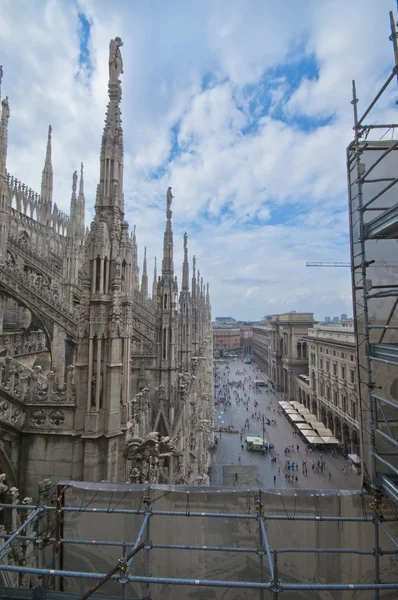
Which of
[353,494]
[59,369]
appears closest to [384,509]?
[353,494]

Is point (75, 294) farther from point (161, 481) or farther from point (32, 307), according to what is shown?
point (161, 481)

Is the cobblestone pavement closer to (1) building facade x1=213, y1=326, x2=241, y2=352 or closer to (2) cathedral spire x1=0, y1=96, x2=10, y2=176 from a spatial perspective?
(2) cathedral spire x1=0, y1=96, x2=10, y2=176

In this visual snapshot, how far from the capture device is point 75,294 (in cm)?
2214

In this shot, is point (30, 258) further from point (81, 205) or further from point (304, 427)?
point (304, 427)

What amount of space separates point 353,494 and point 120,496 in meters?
3.26

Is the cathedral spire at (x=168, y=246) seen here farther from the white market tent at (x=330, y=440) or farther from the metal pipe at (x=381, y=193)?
the white market tent at (x=330, y=440)

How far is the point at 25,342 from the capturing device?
19.0 m

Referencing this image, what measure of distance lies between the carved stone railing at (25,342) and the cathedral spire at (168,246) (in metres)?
8.71

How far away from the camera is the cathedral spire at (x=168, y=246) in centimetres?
1539

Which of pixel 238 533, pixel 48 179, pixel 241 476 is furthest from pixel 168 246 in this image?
pixel 48 179

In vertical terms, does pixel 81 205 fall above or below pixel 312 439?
above

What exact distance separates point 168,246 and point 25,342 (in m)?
10.5

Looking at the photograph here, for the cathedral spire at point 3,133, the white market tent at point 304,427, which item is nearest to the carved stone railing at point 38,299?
the cathedral spire at point 3,133

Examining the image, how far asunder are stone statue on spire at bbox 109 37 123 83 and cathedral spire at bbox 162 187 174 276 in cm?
852
